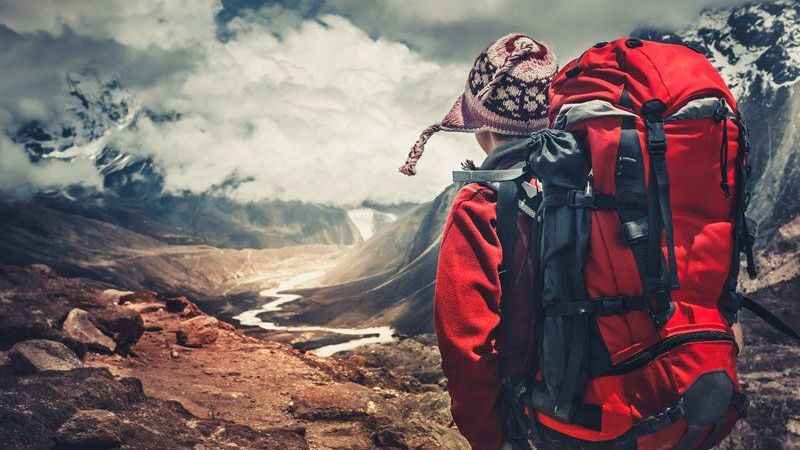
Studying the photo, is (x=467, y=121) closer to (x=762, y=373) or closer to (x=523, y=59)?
(x=523, y=59)

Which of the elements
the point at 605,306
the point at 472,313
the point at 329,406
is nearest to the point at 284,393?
the point at 329,406

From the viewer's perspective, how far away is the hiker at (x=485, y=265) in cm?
251

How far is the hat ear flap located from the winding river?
17238 millimetres

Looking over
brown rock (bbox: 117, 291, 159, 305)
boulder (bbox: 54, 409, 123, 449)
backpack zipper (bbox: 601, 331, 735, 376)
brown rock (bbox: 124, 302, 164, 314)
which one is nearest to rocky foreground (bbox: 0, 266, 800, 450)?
boulder (bbox: 54, 409, 123, 449)

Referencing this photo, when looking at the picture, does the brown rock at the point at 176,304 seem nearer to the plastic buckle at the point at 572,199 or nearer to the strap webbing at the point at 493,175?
the strap webbing at the point at 493,175

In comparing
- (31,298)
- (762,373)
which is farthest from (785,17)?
(31,298)

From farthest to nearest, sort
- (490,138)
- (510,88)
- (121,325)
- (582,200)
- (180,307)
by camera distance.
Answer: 1. (180,307)
2. (121,325)
3. (490,138)
4. (510,88)
5. (582,200)

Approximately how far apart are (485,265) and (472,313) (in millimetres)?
230

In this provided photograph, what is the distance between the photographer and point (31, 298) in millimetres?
11906

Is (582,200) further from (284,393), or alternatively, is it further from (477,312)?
(284,393)

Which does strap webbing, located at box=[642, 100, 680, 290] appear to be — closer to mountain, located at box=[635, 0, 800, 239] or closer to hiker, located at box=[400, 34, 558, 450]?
hiker, located at box=[400, 34, 558, 450]

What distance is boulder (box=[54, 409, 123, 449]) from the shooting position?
5523 mm

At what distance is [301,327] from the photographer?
61.8 metres

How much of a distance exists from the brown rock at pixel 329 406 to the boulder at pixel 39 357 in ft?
11.9
